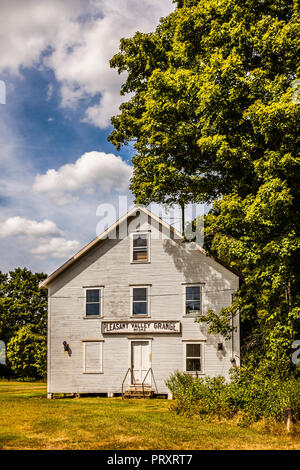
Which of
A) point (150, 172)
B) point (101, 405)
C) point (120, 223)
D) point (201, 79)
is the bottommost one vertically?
point (101, 405)

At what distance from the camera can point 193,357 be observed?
21.1m

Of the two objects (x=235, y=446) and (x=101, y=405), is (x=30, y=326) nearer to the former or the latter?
(x=101, y=405)

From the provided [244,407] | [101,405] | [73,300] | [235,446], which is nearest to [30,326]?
[73,300]

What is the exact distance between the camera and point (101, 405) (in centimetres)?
1869

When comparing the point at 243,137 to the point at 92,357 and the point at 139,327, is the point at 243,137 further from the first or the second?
the point at 92,357

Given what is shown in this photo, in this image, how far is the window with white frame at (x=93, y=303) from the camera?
22.6 meters

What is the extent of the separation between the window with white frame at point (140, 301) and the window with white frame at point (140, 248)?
5.05 feet

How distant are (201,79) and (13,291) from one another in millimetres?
36656

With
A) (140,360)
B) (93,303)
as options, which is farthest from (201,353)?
(93,303)

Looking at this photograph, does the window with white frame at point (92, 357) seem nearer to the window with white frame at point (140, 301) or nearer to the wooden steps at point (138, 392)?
the wooden steps at point (138, 392)

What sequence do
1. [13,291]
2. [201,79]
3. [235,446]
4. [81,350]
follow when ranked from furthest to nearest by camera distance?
[13,291] < [81,350] < [201,79] < [235,446]

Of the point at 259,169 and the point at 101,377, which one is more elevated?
the point at 259,169

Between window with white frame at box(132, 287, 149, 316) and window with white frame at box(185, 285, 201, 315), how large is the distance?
6.72ft

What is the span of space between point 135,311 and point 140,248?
3.24m
